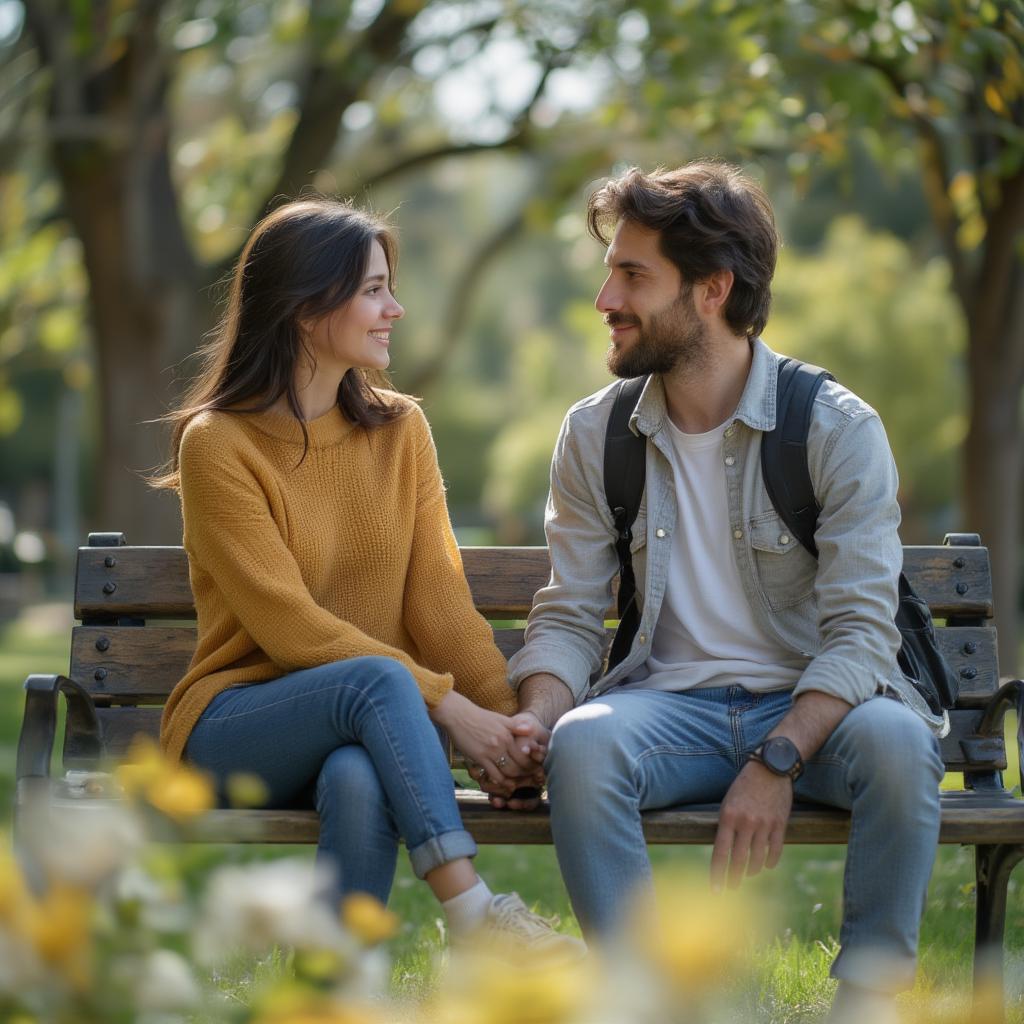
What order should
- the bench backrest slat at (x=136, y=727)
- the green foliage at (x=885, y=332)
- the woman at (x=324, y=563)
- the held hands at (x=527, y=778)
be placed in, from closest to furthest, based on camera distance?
the woman at (x=324, y=563), the held hands at (x=527, y=778), the bench backrest slat at (x=136, y=727), the green foliage at (x=885, y=332)

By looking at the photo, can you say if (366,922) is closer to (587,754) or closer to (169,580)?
(587,754)

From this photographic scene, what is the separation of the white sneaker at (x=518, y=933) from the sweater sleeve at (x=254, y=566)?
618 millimetres

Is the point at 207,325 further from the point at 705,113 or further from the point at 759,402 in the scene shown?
the point at 759,402

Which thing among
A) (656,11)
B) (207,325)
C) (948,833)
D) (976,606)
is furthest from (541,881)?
(207,325)

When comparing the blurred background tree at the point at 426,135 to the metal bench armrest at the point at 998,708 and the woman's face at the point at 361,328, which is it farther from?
the metal bench armrest at the point at 998,708

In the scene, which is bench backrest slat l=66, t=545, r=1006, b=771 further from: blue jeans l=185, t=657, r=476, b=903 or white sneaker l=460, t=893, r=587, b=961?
white sneaker l=460, t=893, r=587, b=961

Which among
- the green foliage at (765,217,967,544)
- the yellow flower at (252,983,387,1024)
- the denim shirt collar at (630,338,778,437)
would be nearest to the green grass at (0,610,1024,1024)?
the denim shirt collar at (630,338,778,437)

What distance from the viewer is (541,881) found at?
520 cm

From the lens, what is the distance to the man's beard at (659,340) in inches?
143

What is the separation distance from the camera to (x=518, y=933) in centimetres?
293

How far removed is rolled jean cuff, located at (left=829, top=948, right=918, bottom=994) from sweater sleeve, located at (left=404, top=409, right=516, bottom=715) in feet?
3.41

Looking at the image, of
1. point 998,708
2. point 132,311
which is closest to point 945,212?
point 132,311

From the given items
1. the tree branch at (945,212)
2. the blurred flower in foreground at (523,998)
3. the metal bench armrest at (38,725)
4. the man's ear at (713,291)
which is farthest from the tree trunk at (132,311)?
the blurred flower in foreground at (523,998)

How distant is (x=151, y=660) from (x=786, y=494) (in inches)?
65.7
